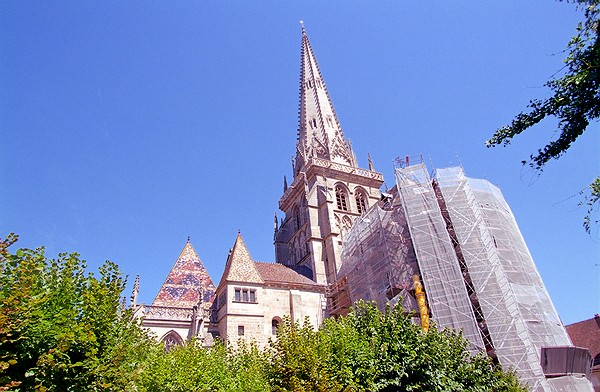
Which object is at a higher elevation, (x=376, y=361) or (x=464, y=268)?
(x=464, y=268)

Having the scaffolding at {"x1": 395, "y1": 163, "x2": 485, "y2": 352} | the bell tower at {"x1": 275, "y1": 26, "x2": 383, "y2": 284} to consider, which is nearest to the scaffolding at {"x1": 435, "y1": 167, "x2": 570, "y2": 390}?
the scaffolding at {"x1": 395, "y1": 163, "x2": 485, "y2": 352}

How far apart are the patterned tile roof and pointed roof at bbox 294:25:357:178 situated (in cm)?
1088

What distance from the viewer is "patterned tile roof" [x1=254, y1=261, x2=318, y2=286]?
2635cm

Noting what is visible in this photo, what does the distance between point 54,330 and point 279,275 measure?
19869 mm

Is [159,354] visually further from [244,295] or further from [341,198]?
[341,198]

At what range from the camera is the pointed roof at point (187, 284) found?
2526cm

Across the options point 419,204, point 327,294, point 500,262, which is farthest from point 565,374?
point 327,294

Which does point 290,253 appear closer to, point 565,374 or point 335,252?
point 335,252

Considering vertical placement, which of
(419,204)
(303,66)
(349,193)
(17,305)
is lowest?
(17,305)

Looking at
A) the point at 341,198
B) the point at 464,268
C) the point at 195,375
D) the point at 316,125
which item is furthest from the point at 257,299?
the point at 316,125

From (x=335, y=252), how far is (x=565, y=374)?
15359 millimetres

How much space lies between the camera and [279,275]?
27359 mm

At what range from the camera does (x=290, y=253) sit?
114ft

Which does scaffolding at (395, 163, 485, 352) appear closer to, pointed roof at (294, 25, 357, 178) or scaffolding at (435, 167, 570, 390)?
scaffolding at (435, 167, 570, 390)
